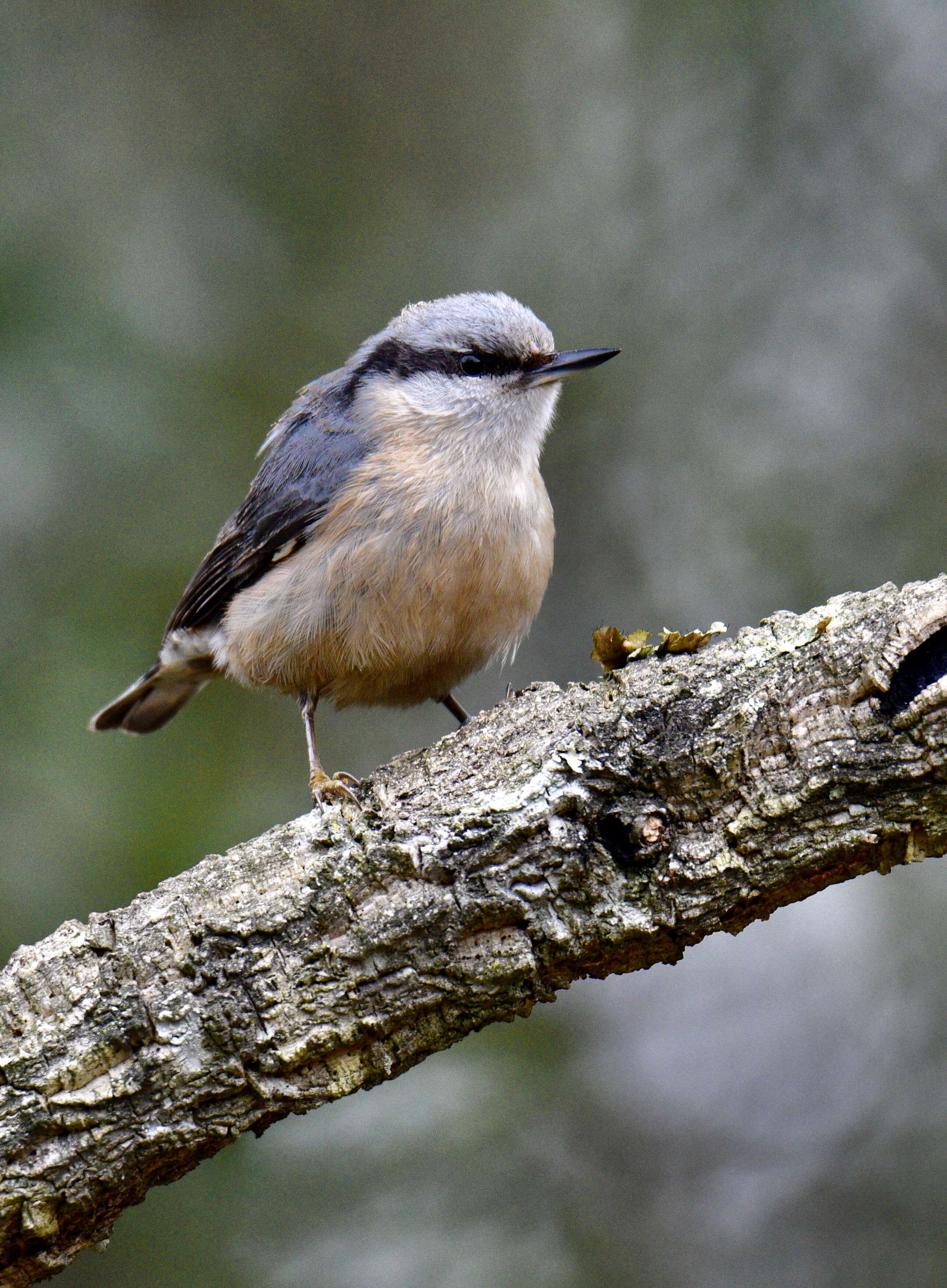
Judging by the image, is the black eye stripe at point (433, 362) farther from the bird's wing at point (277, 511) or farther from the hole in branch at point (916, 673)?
the hole in branch at point (916, 673)

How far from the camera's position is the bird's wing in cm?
329

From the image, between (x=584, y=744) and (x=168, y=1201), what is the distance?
2050 mm

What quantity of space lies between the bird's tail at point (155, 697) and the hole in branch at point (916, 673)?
7.60 ft

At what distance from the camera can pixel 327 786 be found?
281cm

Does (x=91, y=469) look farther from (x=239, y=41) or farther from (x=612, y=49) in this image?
(x=612, y=49)

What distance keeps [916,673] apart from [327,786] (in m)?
1.42

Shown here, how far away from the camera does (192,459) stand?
A: 3.82m

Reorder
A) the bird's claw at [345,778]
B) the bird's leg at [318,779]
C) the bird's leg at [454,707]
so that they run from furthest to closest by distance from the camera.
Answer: the bird's leg at [454,707] → the bird's claw at [345,778] → the bird's leg at [318,779]

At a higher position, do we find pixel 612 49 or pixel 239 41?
pixel 239 41

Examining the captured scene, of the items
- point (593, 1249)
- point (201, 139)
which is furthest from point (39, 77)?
point (593, 1249)

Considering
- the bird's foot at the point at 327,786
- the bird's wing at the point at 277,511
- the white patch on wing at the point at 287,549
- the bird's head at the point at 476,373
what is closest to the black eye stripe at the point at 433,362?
the bird's head at the point at 476,373

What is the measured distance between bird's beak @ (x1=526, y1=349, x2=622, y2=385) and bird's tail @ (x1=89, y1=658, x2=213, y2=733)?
136 centimetres

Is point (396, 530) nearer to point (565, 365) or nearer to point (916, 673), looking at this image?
point (565, 365)

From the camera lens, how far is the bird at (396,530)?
10.1 feet
